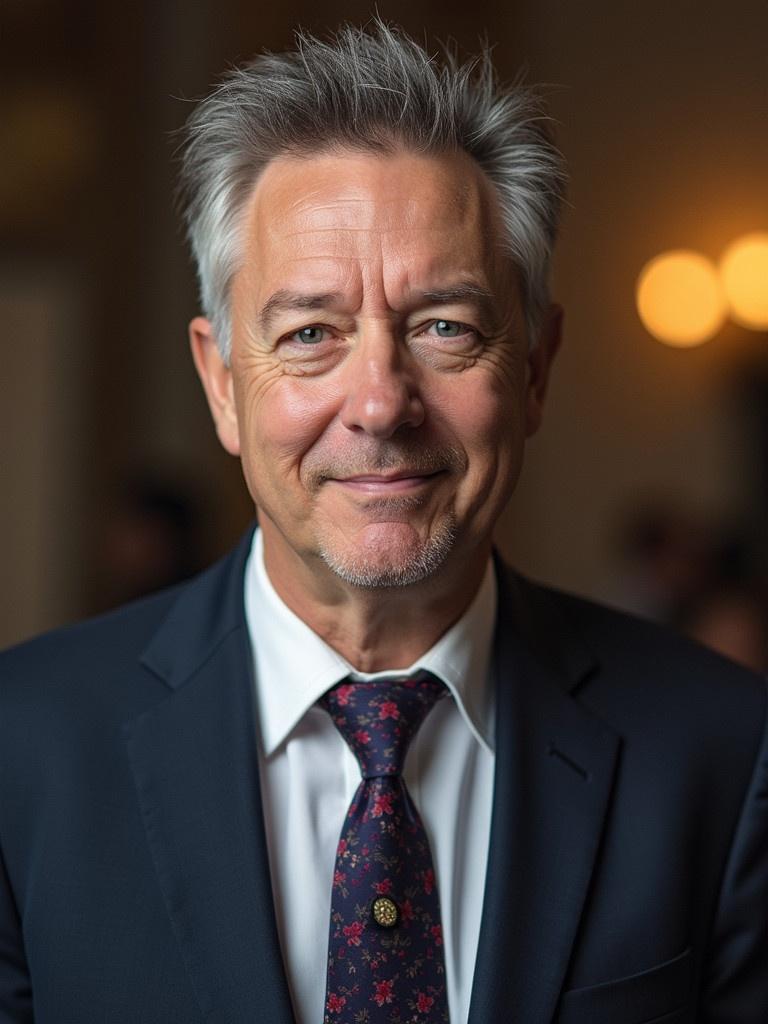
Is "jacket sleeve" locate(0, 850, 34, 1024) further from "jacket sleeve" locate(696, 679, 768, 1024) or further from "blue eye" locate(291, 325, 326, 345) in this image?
"jacket sleeve" locate(696, 679, 768, 1024)

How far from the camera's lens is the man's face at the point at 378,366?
5.32ft

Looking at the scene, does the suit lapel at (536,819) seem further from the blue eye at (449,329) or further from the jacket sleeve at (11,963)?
the jacket sleeve at (11,963)

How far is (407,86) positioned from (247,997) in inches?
43.4

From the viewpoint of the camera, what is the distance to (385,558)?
164 cm

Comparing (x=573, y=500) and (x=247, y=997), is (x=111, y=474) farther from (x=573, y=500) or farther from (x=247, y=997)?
(x=247, y=997)

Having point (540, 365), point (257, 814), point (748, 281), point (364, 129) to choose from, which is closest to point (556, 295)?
point (748, 281)

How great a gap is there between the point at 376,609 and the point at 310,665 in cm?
11

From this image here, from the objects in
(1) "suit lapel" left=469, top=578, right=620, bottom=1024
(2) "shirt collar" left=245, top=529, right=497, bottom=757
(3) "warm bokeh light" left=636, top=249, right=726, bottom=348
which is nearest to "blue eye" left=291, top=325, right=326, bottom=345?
(2) "shirt collar" left=245, top=529, right=497, bottom=757

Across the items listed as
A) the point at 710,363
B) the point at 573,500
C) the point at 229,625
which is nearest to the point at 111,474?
the point at 573,500

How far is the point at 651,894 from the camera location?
171 centimetres

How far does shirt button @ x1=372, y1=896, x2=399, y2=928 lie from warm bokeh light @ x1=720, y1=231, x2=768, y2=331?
4.87 m

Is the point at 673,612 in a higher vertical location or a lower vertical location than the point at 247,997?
lower

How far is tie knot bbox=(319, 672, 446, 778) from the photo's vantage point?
1685mm

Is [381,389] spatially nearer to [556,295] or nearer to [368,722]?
[368,722]
